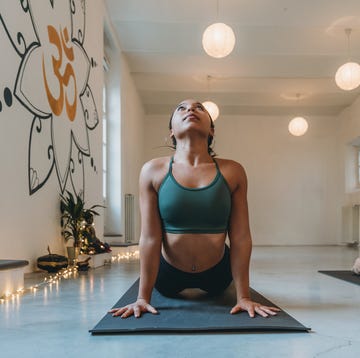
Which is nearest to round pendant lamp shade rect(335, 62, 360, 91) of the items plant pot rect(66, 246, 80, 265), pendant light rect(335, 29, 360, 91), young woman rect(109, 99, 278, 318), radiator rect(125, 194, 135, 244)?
pendant light rect(335, 29, 360, 91)

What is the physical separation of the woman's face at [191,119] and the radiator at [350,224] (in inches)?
350

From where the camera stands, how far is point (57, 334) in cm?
150

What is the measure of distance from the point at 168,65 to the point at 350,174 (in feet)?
16.9

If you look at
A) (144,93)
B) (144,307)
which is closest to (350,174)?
(144,93)

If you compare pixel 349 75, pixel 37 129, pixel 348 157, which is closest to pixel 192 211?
pixel 37 129

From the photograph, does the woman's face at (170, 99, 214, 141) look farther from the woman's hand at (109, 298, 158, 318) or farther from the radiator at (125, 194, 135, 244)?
the radiator at (125, 194, 135, 244)

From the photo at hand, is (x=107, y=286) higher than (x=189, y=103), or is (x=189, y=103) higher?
(x=189, y=103)

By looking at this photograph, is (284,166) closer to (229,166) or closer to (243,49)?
(243,49)

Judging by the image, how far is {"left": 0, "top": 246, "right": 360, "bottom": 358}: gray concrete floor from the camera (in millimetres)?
1291

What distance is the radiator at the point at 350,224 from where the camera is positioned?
10.0 m

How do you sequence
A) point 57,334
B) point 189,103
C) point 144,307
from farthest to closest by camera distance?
point 189,103 → point 144,307 → point 57,334

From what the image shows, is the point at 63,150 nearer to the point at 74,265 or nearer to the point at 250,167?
the point at 74,265

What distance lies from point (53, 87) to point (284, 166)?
7.96 metres

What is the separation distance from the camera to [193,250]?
6.17 feet
